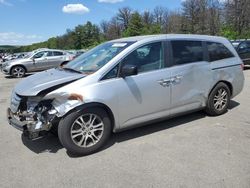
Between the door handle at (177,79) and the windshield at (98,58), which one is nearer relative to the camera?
the windshield at (98,58)

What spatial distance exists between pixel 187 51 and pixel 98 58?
167 centimetres

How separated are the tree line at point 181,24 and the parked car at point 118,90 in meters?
40.8

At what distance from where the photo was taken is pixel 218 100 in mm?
5859

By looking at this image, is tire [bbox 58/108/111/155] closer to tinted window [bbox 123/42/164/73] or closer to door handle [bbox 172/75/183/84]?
tinted window [bbox 123/42/164/73]

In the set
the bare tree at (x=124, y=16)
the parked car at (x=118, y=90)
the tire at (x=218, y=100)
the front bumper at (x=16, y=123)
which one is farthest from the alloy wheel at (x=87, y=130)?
the bare tree at (x=124, y=16)

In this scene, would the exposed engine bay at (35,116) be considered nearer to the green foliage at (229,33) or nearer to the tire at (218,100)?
the tire at (218,100)

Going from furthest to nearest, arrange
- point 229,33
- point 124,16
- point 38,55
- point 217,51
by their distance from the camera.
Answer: point 124,16, point 229,33, point 38,55, point 217,51

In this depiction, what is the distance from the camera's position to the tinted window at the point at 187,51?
16.7 ft

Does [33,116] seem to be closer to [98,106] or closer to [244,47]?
[98,106]

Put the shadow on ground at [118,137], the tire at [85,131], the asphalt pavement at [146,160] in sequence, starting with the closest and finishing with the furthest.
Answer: the asphalt pavement at [146,160] → the tire at [85,131] → the shadow on ground at [118,137]

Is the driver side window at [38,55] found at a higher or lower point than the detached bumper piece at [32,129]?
higher

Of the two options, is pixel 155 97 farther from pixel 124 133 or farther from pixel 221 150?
pixel 221 150

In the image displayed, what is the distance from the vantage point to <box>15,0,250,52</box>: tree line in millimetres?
44906

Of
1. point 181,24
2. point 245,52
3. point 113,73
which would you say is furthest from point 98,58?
point 181,24
